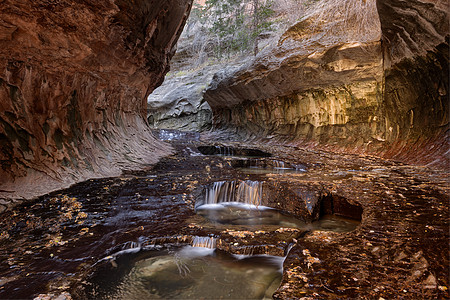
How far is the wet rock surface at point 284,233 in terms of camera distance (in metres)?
2.12

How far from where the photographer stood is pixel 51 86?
513 cm

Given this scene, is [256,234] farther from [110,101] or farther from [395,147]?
[395,147]

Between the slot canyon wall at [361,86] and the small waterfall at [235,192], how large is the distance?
14.2 ft

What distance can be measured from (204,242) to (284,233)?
3.24 feet

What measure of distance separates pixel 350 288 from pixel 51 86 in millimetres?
5844

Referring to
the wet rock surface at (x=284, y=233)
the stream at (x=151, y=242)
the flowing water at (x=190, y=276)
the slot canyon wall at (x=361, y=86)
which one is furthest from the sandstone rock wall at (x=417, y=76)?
Answer: the flowing water at (x=190, y=276)

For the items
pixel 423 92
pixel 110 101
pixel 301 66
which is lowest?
pixel 110 101

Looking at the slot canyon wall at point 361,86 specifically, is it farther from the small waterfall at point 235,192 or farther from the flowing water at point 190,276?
the flowing water at point 190,276

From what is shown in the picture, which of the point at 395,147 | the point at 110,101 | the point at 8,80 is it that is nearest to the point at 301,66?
the point at 395,147

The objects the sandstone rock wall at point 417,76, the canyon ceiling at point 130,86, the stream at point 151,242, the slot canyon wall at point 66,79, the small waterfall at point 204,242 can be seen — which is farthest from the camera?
the sandstone rock wall at point 417,76

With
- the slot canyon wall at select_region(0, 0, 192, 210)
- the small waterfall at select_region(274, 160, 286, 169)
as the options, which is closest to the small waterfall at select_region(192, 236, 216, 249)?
the slot canyon wall at select_region(0, 0, 192, 210)

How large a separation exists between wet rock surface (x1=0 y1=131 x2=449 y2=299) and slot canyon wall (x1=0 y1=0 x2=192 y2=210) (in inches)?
30.7

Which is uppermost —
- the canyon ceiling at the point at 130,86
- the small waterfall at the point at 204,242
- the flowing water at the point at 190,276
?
the canyon ceiling at the point at 130,86

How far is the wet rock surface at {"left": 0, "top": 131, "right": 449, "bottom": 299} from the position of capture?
2.12 meters
